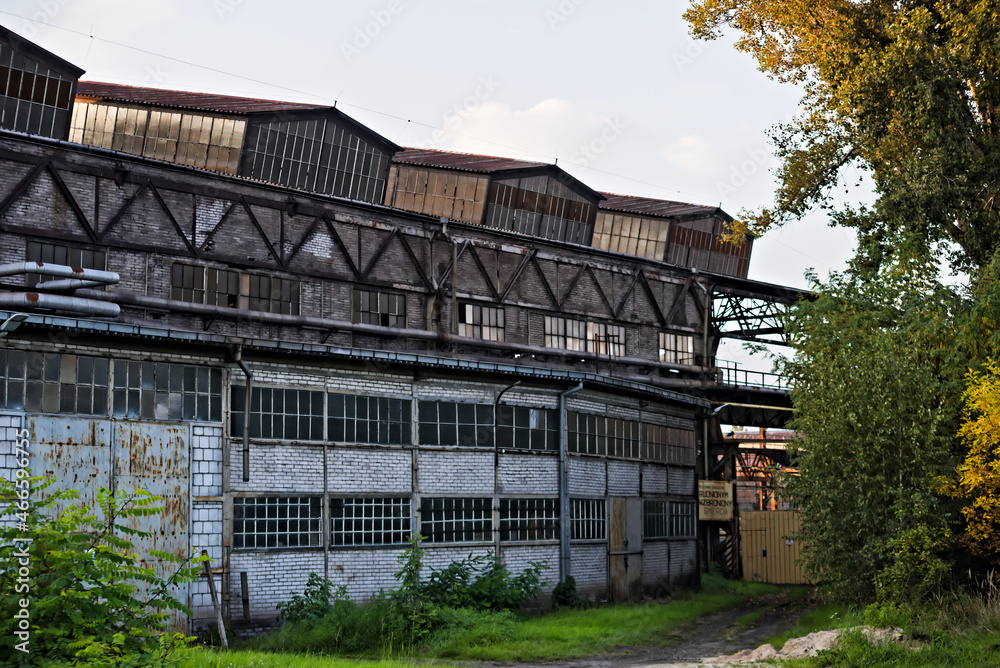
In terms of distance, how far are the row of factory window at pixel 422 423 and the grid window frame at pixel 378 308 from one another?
7.50 m

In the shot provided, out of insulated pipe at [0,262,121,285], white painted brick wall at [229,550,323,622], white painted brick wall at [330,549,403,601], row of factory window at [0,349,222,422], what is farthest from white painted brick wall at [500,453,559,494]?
insulated pipe at [0,262,121,285]

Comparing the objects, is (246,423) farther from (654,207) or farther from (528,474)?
(654,207)

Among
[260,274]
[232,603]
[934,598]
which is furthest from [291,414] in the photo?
[934,598]

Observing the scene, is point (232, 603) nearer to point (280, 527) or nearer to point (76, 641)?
point (280, 527)

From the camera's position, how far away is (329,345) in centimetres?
2008

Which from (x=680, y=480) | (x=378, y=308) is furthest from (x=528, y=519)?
(x=378, y=308)

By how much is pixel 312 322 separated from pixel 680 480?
40.0 ft

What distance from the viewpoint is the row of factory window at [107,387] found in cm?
1664

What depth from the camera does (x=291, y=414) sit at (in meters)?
19.9

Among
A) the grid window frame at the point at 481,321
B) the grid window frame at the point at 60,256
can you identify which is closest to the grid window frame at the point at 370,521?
the grid window frame at the point at 60,256

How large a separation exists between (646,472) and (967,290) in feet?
33.7

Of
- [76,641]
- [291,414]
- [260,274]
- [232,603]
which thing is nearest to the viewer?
[76,641]

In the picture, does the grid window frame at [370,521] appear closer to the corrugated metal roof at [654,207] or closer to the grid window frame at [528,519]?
the grid window frame at [528,519]

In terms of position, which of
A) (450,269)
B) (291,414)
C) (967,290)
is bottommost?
(291,414)
